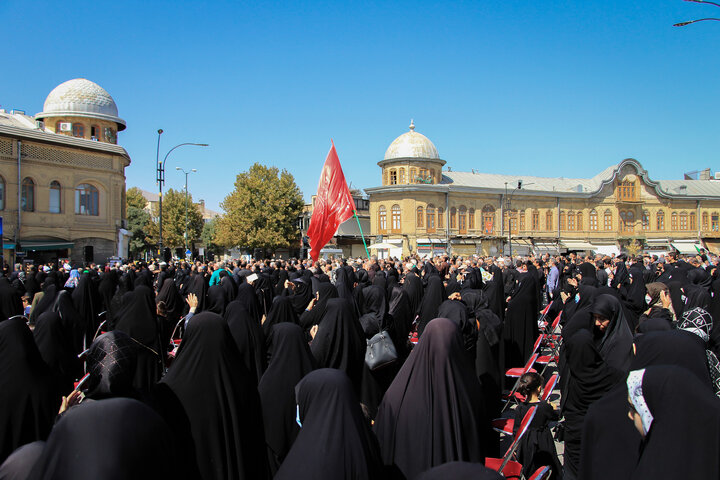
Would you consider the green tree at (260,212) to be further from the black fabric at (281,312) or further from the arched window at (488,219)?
the black fabric at (281,312)

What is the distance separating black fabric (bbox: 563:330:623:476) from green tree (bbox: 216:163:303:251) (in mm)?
39731

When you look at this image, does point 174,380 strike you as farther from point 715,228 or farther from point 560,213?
point 715,228

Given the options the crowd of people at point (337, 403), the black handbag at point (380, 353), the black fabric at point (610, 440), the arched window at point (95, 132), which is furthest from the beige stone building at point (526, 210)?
the black fabric at point (610, 440)

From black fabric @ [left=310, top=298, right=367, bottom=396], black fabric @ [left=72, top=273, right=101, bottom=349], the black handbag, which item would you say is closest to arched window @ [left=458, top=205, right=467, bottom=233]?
black fabric @ [left=72, top=273, right=101, bottom=349]

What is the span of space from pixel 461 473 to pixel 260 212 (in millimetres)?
42538

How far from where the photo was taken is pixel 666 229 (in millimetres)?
49906

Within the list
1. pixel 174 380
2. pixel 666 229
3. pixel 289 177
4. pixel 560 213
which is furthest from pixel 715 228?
pixel 174 380

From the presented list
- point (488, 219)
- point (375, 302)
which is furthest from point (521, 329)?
point (488, 219)

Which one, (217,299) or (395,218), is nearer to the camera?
(217,299)

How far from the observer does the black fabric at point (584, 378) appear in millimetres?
4078

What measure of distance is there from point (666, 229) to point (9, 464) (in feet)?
187

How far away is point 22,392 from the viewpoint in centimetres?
337

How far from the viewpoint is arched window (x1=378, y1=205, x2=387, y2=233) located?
4219 centimetres

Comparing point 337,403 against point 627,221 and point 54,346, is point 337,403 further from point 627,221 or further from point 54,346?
point 627,221
